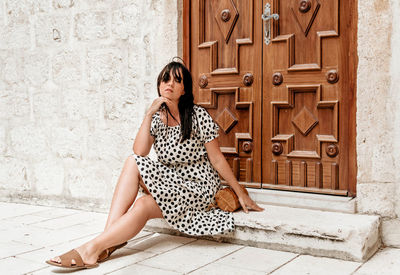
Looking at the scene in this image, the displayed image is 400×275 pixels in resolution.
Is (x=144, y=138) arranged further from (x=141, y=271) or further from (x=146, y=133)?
(x=141, y=271)

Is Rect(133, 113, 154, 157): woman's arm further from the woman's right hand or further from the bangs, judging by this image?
the bangs

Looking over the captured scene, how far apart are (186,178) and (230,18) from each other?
140 centimetres

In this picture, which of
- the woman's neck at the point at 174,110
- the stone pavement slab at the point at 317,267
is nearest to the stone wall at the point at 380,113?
the stone pavement slab at the point at 317,267

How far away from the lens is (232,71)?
360 centimetres

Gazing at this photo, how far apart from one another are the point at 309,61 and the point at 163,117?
3.88ft

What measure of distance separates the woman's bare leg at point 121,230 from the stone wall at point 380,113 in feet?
4.80

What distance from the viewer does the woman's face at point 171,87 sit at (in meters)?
3.15

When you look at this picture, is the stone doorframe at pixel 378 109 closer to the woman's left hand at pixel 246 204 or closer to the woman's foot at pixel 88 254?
the woman's left hand at pixel 246 204

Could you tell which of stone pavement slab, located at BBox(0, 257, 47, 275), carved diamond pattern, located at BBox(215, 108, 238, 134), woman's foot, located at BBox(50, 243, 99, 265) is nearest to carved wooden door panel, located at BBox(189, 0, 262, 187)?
carved diamond pattern, located at BBox(215, 108, 238, 134)

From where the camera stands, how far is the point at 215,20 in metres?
3.71

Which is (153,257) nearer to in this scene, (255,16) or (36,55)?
(255,16)

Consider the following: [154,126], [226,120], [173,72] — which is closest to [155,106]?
[154,126]

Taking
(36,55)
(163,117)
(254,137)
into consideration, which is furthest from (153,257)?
(36,55)

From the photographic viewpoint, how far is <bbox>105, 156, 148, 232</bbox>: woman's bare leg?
2893 mm
